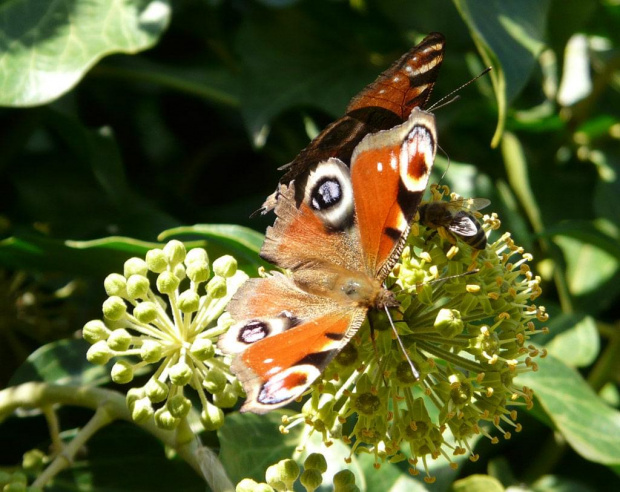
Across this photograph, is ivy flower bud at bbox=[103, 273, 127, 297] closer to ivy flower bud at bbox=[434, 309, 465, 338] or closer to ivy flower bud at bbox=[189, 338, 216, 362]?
ivy flower bud at bbox=[189, 338, 216, 362]

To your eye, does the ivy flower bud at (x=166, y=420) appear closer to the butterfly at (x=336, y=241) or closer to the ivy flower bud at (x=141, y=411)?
the ivy flower bud at (x=141, y=411)

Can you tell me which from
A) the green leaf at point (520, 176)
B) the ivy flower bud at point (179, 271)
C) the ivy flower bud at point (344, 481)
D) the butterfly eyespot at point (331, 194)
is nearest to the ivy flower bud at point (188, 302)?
the ivy flower bud at point (179, 271)

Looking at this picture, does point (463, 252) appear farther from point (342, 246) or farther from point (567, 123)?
point (567, 123)

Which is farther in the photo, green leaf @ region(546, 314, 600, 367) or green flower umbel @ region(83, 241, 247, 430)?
green leaf @ region(546, 314, 600, 367)

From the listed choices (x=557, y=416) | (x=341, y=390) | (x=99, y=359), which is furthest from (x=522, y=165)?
(x=99, y=359)

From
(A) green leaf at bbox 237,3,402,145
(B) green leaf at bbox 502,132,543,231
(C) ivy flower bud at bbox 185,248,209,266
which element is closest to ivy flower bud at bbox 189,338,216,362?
(C) ivy flower bud at bbox 185,248,209,266

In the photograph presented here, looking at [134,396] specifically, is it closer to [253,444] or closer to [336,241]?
[253,444]

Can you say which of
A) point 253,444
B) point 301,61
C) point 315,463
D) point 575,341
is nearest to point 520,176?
point 575,341
